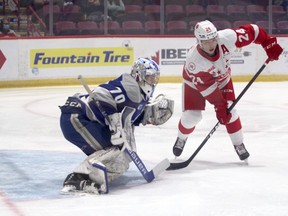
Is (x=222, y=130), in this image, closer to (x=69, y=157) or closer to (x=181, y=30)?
(x=69, y=157)

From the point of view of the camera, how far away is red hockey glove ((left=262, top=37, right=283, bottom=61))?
443 centimetres

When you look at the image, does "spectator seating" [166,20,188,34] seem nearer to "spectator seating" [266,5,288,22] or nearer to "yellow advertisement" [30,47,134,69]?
"yellow advertisement" [30,47,134,69]

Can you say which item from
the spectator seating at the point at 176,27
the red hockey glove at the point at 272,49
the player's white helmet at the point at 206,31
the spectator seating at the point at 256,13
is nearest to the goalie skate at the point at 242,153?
Answer: the red hockey glove at the point at 272,49

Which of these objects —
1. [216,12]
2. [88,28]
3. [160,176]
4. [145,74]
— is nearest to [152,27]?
[88,28]

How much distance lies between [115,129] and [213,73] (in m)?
0.95

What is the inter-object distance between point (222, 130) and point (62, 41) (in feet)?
12.6

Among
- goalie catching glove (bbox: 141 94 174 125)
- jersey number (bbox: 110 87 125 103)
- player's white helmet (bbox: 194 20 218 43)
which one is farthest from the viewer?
player's white helmet (bbox: 194 20 218 43)

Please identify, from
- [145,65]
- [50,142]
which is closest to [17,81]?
[50,142]

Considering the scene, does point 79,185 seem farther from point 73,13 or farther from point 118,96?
point 73,13

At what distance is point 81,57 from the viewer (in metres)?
A: 9.12

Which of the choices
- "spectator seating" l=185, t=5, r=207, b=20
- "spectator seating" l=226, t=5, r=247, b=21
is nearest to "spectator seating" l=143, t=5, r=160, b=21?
"spectator seating" l=185, t=5, r=207, b=20

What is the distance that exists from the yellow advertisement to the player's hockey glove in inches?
213

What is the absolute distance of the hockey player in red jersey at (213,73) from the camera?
4273 mm

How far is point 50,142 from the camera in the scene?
5.25m
